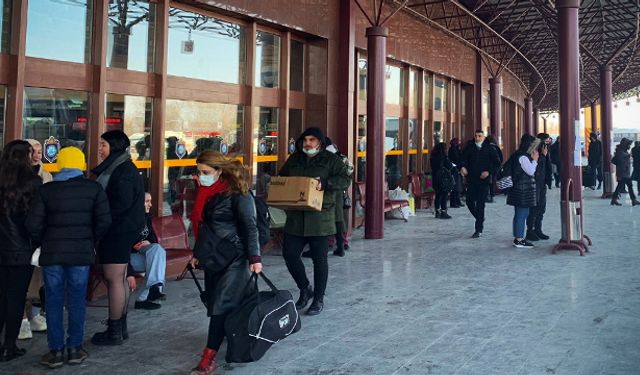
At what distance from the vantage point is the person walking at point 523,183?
8836 millimetres

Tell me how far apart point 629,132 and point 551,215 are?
55686 mm

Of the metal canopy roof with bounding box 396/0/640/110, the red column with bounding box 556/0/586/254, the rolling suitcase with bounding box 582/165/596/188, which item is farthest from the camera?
the rolling suitcase with bounding box 582/165/596/188

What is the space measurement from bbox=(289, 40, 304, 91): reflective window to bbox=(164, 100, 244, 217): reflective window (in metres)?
1.64

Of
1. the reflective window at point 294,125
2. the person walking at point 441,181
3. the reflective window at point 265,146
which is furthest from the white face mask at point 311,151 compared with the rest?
the person walking at point 441,181

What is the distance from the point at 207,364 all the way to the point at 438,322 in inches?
83.2

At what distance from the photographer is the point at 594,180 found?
65.6ft

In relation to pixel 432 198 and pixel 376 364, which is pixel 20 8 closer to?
pixel 376 364

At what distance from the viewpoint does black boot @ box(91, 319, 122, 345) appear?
Answer: 454 centimetres

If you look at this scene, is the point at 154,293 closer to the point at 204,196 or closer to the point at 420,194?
the point at 204,196

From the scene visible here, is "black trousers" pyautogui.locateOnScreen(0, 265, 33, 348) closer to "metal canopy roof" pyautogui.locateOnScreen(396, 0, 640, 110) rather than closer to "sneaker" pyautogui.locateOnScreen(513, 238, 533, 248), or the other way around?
"sneaker" pyautogui.locateOnScreen(513, 238, 533, 248)

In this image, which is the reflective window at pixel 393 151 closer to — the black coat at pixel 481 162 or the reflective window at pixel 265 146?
the black coat at pixel 481 162

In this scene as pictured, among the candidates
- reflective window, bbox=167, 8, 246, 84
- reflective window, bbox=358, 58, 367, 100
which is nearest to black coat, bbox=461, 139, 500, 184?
reflective window, bbox=358, 58, 367, 100

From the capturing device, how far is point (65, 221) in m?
4.08

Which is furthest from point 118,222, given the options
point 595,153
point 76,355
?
point 595,153
